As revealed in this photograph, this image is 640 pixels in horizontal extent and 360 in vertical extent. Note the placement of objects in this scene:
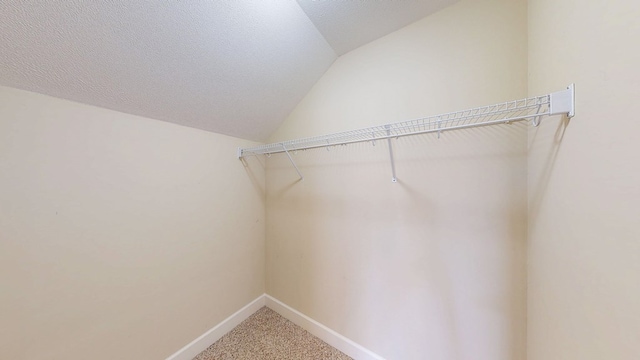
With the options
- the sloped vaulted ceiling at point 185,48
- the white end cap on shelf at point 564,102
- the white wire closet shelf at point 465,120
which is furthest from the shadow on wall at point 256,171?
the white end cap on shelf at point 564,102

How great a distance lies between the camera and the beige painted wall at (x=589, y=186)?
1.34ft

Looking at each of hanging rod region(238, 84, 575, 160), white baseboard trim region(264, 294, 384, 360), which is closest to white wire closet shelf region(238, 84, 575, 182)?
hanging rod region(238, 84, 575, 160)

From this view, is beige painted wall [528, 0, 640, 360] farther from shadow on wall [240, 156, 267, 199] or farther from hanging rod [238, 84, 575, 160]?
shadow on wall [240, 156, 267, 199]

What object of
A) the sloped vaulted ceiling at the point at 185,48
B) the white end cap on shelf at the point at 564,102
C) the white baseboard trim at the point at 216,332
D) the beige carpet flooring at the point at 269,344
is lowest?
the beige carpet flooring at the point at 269,344

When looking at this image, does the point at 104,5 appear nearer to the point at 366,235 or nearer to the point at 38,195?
the point at 38,195

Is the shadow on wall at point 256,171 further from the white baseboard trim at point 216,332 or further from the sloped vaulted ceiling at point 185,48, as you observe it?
the white baseboard trim at point 216,332

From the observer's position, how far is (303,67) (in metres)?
1.49

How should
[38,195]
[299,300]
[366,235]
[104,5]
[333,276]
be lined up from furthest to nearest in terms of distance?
[299,300] → [333,276] → [366,235] → [38,195] → [104,5]

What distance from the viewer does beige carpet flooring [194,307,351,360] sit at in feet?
4.93

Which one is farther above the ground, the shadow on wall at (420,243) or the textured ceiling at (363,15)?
the textured ceiling at (363,15)

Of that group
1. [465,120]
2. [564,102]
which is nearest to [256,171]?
Answer: [465,120]

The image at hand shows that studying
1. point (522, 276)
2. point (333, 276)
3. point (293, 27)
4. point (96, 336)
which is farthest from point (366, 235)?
point (96, 336)

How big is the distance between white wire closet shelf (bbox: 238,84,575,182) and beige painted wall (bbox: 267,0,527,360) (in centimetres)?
6

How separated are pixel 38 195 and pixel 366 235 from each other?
1752 mm
